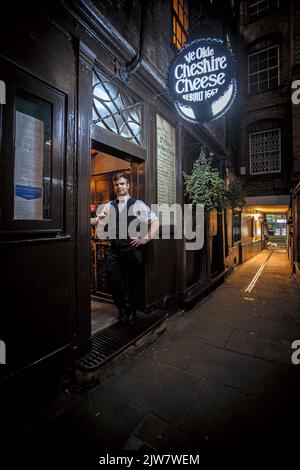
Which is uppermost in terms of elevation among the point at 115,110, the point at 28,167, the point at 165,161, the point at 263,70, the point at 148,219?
the point at 263,70

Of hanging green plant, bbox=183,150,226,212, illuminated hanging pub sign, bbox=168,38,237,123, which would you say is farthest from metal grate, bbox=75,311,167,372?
illuminated hanging pub sign, bbox=168,38,237,123

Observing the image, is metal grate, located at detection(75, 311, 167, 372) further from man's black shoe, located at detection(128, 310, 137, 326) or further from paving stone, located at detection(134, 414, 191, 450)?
paving stone, located at detection(134, 414, 191, 450)

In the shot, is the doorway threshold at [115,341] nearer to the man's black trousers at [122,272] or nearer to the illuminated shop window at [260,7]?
the man's black trousers at [122,272]

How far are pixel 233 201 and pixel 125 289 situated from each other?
205 inches

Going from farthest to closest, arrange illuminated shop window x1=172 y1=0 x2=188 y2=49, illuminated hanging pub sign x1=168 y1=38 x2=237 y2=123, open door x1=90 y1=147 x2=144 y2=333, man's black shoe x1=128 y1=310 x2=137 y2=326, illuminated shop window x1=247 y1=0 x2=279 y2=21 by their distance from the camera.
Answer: illuminated shop window x1=247 y1=0 x2=279 y2=21, illuminated shop window x1=172 y1=0 x2=188 y2=49, open door x1=90 y1=147 x2=144 y2=333, illuminated hanging pub sign x1=168 y1=38 x2=237 y2=123, man's black shoe x1=128 y1=310 x2=137 y2=326

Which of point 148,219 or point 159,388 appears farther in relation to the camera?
point 148,219

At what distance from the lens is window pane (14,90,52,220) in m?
2.36

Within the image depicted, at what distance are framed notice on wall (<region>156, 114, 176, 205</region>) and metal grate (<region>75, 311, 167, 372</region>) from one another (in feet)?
7.81

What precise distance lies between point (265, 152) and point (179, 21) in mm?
10103

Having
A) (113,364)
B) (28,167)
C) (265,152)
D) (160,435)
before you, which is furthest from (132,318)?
(265,152)

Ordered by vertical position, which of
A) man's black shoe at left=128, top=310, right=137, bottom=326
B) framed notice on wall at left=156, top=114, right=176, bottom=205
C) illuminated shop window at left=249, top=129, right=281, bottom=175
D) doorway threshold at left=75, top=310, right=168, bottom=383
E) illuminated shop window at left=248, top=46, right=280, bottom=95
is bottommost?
doorway threshold at left=75, top=310, right=168, bottom=383

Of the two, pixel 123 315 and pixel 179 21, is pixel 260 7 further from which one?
pixel 123 315

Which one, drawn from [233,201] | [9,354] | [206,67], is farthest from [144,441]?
[233,201]

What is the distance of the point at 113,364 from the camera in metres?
3.02
